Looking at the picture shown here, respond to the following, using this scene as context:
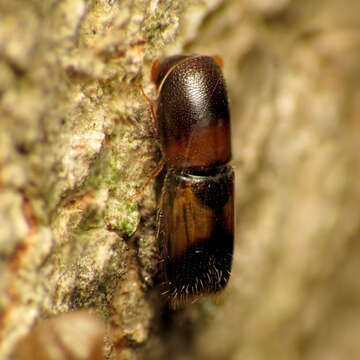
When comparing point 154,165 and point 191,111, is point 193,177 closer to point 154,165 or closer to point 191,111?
point 154,165

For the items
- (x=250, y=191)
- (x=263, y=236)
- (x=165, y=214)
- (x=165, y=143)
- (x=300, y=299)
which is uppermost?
(x=165, y=143)

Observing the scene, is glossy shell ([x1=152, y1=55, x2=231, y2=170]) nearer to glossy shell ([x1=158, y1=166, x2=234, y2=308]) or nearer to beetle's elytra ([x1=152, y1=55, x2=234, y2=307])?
beetle's elytra ([x1=152, y1=55, x2=234, y2=307])

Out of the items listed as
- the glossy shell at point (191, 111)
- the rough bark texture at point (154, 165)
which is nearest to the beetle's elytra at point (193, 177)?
the glossy shell at point (191, 111)

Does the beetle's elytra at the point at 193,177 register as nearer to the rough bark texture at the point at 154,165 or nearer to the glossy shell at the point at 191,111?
the glossy shell at the point at 191,111

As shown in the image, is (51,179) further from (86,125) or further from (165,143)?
(165,143)

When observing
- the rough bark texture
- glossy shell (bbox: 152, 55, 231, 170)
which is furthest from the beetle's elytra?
the rough bark texture

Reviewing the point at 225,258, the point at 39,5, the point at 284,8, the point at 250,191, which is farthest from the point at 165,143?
the point at 284,8

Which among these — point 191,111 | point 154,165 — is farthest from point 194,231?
point 191,111
